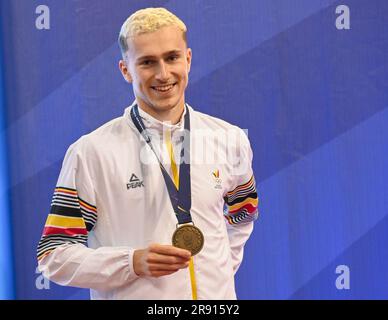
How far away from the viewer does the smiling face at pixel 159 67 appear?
202 centimetres

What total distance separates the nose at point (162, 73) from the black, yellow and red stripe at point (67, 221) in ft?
1.36

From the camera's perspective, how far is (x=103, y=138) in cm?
207

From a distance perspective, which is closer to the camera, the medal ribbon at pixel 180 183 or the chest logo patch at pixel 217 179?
the medal ribbon at pixel 180 183

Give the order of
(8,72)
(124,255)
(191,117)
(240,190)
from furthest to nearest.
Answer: (8,72) → (240,190) → (191,117) → (124,255)

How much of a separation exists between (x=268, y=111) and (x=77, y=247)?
173cm

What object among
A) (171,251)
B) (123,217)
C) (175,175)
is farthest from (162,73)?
(171,251)

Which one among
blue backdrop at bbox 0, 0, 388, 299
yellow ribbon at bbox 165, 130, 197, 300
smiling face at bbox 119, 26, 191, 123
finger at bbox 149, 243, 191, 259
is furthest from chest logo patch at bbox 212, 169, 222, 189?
blue backdrop at bbox 0, 0, 388, 299

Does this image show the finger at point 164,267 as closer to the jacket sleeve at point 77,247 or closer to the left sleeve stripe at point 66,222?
the jacket sleeve at point 77,247

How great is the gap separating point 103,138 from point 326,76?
1.72 meters

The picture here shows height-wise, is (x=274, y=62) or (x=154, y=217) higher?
(x=274, y=62)

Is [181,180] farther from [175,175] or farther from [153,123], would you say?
Result: [153,123]

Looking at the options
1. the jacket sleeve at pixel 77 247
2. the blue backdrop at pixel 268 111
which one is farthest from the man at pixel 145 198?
the blue backdrop at pixel 268 111

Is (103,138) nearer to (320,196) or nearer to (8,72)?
(8,72)

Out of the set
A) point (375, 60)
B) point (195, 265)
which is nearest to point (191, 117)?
point (195, 265)
